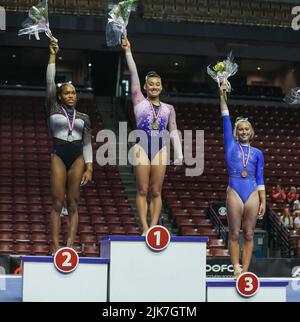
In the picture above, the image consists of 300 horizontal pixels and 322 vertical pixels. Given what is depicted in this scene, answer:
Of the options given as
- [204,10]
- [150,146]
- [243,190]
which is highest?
[204,10]

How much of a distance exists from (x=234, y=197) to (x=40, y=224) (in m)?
7.38

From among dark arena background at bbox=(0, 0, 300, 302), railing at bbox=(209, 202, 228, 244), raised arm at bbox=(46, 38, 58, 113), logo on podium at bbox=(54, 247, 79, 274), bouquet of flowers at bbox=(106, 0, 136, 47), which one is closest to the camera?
logo on podium at bbox=(54, 247, 79, 274)

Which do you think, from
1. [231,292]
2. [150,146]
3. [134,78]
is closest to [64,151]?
[150,146]

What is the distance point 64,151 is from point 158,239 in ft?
4.50

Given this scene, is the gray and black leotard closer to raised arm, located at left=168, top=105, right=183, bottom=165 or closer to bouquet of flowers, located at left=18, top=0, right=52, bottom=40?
bouquet of flowers, located at left=18, top=0, right=52, bottom=40

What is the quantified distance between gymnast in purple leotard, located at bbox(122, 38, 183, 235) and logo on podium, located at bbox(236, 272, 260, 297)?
1160 mm

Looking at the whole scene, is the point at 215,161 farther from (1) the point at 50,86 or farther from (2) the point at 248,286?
(2) the point at 248,286

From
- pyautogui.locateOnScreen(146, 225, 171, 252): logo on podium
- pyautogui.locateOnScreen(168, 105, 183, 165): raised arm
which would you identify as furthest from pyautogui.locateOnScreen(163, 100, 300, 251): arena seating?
pyautogui.locateOnScreen(146, 225, 171, 252): logo on podium

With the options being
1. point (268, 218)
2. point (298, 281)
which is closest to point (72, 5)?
point (268, 218)

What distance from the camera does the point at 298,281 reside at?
9484mm

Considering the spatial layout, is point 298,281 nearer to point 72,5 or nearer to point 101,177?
point 101,177

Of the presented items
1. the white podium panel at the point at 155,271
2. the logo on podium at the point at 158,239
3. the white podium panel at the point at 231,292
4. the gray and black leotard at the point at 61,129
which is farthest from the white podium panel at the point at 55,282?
the gray and black leotard at the point at 61,129

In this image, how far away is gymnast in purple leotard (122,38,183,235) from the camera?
304 inches

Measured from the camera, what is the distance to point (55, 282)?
22.2ft
